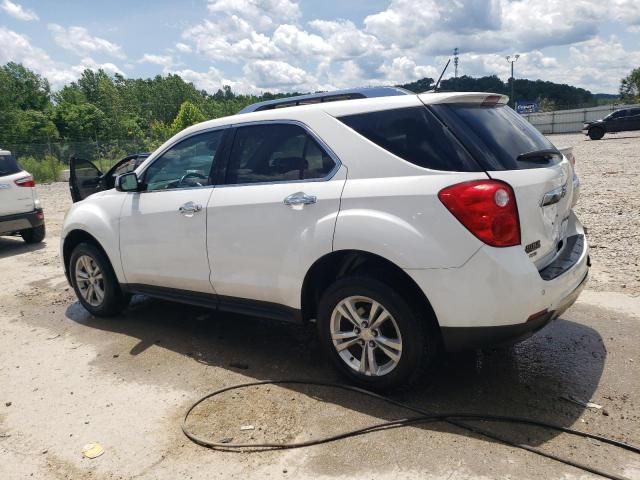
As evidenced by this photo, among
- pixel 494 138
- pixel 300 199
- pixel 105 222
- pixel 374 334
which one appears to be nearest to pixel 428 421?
pixel 374 334

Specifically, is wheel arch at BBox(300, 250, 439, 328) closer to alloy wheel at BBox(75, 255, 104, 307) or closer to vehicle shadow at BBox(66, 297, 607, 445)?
vehicle shadow at BBox(66, 297, 607, 445)

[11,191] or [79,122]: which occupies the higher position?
[79,122]

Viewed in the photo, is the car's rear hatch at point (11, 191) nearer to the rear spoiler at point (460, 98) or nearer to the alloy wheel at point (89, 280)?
the alloy wheel at point (89, 280)

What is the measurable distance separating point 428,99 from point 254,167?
4.52ft

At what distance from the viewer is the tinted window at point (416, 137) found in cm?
308

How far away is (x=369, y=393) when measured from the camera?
3465 millimetres

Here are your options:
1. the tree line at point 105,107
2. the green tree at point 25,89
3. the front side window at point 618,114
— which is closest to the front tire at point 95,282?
the tree line at point 105,107

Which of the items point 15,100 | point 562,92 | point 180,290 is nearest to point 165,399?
point 180,290

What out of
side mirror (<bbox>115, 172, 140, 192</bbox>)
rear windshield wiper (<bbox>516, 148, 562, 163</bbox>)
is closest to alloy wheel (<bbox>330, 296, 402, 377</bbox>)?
rear windshield wiper (<bbox>516, 148, 562, 163</bbox>)

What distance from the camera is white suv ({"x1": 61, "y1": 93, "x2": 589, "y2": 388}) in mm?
2965

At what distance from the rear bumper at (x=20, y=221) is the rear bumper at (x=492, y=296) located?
8071 mm

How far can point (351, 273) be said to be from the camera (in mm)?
3465

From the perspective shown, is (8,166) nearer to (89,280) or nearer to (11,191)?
(11,191)

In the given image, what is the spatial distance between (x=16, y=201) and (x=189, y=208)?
6.28 m
